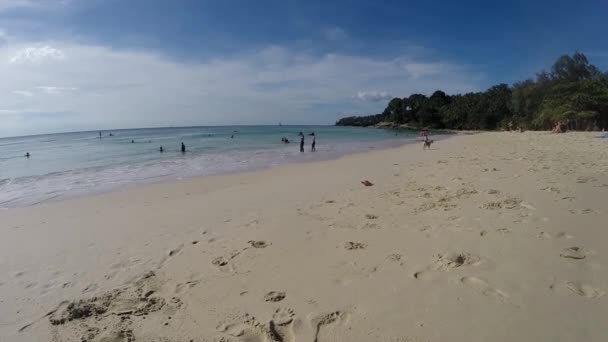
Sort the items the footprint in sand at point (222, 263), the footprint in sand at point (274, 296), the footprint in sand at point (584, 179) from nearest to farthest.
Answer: the footprint in sand at point (274, 296) → the footprint in sand at point (222, 263) → the footprint in sand at point (584, 179)

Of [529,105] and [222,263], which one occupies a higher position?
[529,105]

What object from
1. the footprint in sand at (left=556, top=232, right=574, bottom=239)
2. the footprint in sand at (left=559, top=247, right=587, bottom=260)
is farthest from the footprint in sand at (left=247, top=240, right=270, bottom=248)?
the footprint in sand at (left=556, top=232, right=574, bottom=239)

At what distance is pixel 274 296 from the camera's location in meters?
3.47

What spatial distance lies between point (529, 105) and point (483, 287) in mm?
61442

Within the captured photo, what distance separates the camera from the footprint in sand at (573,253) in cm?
372

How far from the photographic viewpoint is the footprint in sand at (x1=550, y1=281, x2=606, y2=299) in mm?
2971

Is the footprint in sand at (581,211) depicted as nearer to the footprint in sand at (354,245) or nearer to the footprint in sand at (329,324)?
the footprint in sand at (354,245)

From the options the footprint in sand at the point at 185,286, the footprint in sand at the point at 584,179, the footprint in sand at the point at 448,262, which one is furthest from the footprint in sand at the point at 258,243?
the footprint in sand at the point at 584,179

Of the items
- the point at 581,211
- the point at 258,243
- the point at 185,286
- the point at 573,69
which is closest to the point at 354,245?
the point at 258,243

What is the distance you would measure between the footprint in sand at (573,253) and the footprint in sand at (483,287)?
52.0 inches

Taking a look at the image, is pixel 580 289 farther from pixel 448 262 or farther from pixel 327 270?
pixel 327 270

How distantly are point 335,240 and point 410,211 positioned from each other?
6.83 ft

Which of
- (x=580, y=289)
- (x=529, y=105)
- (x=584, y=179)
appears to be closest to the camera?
(x=580, y=289)

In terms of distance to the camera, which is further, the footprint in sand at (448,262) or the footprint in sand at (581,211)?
the footprint in sand at (581,211)
